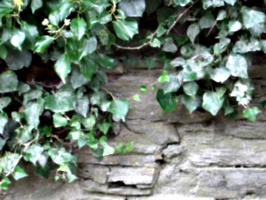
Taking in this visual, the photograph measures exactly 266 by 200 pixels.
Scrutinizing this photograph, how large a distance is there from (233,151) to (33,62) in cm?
74

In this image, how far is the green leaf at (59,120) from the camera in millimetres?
1240

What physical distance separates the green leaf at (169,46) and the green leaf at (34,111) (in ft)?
1.41

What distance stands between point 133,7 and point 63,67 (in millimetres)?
278

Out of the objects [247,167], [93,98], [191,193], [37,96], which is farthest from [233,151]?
[37,96]

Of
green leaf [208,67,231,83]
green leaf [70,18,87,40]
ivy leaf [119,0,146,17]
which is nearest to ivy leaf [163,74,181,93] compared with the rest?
green leaf [208,67,231,83]

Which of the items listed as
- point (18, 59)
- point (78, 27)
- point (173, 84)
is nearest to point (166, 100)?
point (173, 84)

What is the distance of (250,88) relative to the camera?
1253 millimetres

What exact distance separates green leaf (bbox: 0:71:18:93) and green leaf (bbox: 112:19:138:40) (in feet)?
1.16

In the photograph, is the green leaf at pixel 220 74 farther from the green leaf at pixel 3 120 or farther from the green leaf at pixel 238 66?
the green leaf at pixel 3 120

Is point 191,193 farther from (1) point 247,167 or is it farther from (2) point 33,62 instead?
(2) point 33,62

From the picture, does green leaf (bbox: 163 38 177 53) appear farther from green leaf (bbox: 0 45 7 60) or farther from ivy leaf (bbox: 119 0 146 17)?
green leaf (bbox: 0 45 7 60)

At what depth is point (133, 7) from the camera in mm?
1195

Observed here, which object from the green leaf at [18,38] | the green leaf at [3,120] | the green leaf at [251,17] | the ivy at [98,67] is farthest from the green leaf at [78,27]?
the green leaf at [251,17]

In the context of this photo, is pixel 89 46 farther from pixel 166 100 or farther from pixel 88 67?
pixel 166 100
